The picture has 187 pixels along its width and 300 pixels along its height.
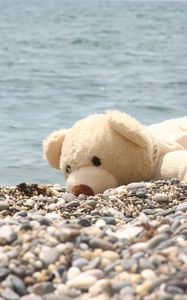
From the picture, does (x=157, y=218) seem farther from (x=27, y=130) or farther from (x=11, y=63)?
(x=11, y=63)

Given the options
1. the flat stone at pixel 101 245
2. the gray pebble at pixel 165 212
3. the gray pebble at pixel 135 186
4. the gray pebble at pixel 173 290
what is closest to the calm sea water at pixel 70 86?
the gray pebble at pixel 135 186

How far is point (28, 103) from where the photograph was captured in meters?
9.40

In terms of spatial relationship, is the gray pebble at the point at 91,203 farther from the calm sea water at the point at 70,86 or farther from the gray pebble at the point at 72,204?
the calm sea water at the point at 70,86

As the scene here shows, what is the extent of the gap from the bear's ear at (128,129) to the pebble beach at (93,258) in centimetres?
94

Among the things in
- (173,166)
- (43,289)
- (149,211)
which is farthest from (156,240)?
(173,166)

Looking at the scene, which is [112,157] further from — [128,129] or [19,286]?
[19,286]

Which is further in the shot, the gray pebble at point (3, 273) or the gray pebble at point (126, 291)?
the gray pebble at point (3, 273)

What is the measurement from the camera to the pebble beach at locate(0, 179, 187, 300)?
2.37 meters

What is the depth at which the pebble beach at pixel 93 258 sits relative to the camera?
2.37 meters

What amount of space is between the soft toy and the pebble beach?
927 mm

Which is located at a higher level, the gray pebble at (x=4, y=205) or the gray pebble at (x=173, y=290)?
the gray pebble at (x=173, y=290)

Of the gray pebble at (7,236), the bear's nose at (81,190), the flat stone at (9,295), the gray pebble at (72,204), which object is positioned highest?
the gray pebble at (7,236)

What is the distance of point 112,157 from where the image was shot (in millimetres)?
4156

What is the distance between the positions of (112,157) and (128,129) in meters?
0.17
